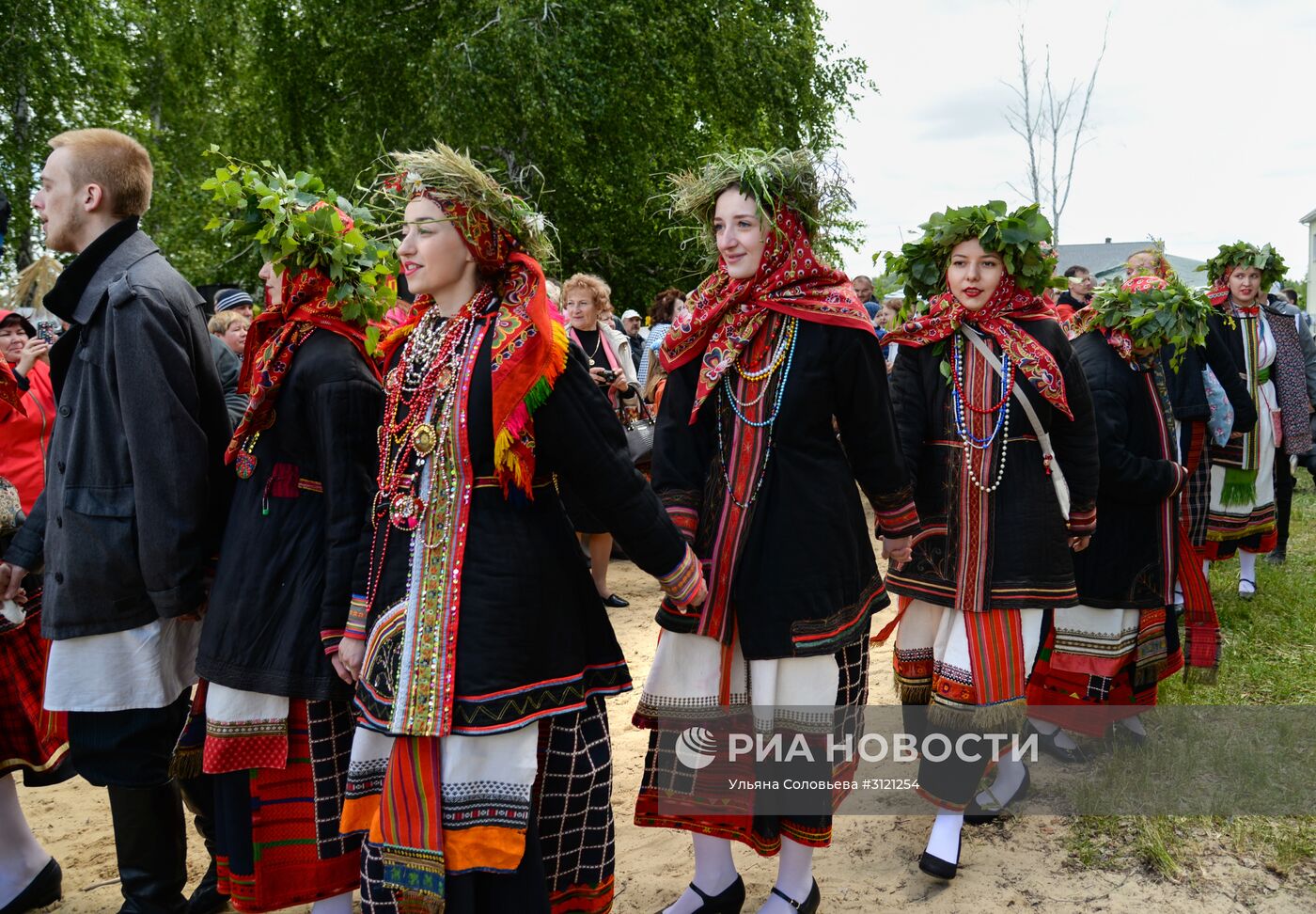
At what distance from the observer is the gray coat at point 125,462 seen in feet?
9.22

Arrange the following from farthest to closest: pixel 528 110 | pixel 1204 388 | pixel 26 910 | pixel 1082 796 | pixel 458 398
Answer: pixel 528 110, pixel 1204 388, pixel 1082 796, pixel 26 910, pixel 458 398

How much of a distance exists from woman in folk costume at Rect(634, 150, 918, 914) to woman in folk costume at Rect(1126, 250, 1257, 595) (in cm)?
231

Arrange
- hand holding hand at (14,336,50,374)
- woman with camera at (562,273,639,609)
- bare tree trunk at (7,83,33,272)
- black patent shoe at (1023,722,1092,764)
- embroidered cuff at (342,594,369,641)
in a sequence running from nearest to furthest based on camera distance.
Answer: embroidered cuff at (342,594,369,641)
hand holding hand at (14,336,50,374)
black patent shoe at (1023,722,1092,764)
woman with camera at (562,273,639,609)
bare tree trunk at (7,83,33,272)

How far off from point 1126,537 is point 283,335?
3260 millimetres

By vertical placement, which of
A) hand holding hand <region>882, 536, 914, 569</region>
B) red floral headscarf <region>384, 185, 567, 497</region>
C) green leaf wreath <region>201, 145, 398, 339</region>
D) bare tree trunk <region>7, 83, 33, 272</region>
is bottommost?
hand holding hand <region>882, 536, 914, 569</region>

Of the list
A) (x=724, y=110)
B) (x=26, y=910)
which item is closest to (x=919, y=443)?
(x=26, y=910)

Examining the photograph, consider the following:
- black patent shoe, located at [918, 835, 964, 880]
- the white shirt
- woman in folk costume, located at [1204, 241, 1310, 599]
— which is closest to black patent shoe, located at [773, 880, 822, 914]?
black patent shoe, located at [918, 835, 964, 880]

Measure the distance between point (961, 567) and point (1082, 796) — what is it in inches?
46.5

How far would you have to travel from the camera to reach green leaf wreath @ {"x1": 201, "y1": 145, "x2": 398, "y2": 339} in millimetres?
2822

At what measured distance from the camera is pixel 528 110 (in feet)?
47.1

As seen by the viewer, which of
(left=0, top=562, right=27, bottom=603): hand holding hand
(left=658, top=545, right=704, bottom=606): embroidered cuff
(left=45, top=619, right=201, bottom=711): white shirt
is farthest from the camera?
(left=0, top=562, right=27, bottom=603): hand holding hand

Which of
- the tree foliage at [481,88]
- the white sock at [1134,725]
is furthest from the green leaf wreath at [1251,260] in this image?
the tree foliage at [481,88]

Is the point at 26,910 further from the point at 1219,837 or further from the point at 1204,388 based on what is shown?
the point at 1204,388

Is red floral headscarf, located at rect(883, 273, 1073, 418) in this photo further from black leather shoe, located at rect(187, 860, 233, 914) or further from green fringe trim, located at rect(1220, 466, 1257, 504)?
green fringe trim, located at rect(1220, 466, 1257, 504)
